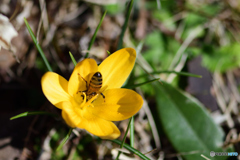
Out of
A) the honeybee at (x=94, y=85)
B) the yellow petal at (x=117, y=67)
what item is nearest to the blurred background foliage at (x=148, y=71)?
the yellow petal at (x=117, y=67)

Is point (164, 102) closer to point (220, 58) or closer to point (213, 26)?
point (220, 58)

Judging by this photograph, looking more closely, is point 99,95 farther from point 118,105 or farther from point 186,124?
point 186,124

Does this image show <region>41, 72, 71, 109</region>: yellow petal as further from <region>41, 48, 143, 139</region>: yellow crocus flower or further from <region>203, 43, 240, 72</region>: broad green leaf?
<region>203, 43, 240, 72</region>: broad green leaf

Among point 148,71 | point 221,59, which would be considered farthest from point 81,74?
point 221,59

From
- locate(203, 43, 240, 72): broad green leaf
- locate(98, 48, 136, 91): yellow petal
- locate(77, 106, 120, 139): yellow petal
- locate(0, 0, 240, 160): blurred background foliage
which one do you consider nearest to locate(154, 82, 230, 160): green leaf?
locate(0, 0, 240, 160): blurred background foliage

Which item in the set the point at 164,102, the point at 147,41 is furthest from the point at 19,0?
the point at 164,102

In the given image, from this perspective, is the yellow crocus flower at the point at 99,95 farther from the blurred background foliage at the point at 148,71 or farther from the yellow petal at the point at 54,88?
the blurred background foliage at the point at 148,71
